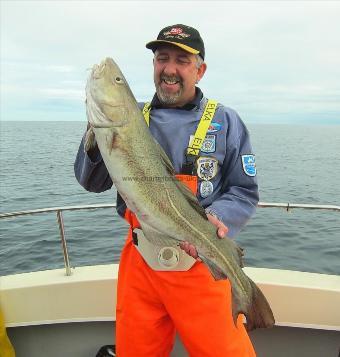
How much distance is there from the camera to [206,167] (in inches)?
124

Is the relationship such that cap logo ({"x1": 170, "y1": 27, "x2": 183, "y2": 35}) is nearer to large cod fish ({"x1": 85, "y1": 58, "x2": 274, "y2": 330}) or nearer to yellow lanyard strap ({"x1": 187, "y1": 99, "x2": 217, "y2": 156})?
yellow lanyard strap ({"x1": 187, "y1": 99, "x2": 217, "y2": 156})

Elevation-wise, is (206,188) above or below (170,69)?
below

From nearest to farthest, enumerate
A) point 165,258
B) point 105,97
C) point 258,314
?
1. point 105,97
2. point 258,314
3. point 165,258

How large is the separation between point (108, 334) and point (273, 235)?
9161 millimetres

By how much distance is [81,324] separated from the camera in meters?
4.29

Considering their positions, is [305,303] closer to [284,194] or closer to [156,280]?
[156,280]

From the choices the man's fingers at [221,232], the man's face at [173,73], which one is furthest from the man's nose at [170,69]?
the man's fingers at [221,232]

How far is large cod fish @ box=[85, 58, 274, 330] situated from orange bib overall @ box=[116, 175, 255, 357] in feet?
0.60

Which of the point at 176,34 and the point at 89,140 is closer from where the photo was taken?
the point at 89,140

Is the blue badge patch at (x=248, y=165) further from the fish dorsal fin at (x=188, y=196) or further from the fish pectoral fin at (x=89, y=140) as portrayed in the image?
the fish pectoral fin at (x=89, y=140)

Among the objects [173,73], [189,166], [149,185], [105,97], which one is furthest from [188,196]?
[173,73]

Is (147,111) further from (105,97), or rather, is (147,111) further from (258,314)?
(258,314)

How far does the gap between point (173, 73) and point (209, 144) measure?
62 cm

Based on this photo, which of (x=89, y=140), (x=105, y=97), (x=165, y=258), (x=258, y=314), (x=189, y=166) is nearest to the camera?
(x=105, y=97)
